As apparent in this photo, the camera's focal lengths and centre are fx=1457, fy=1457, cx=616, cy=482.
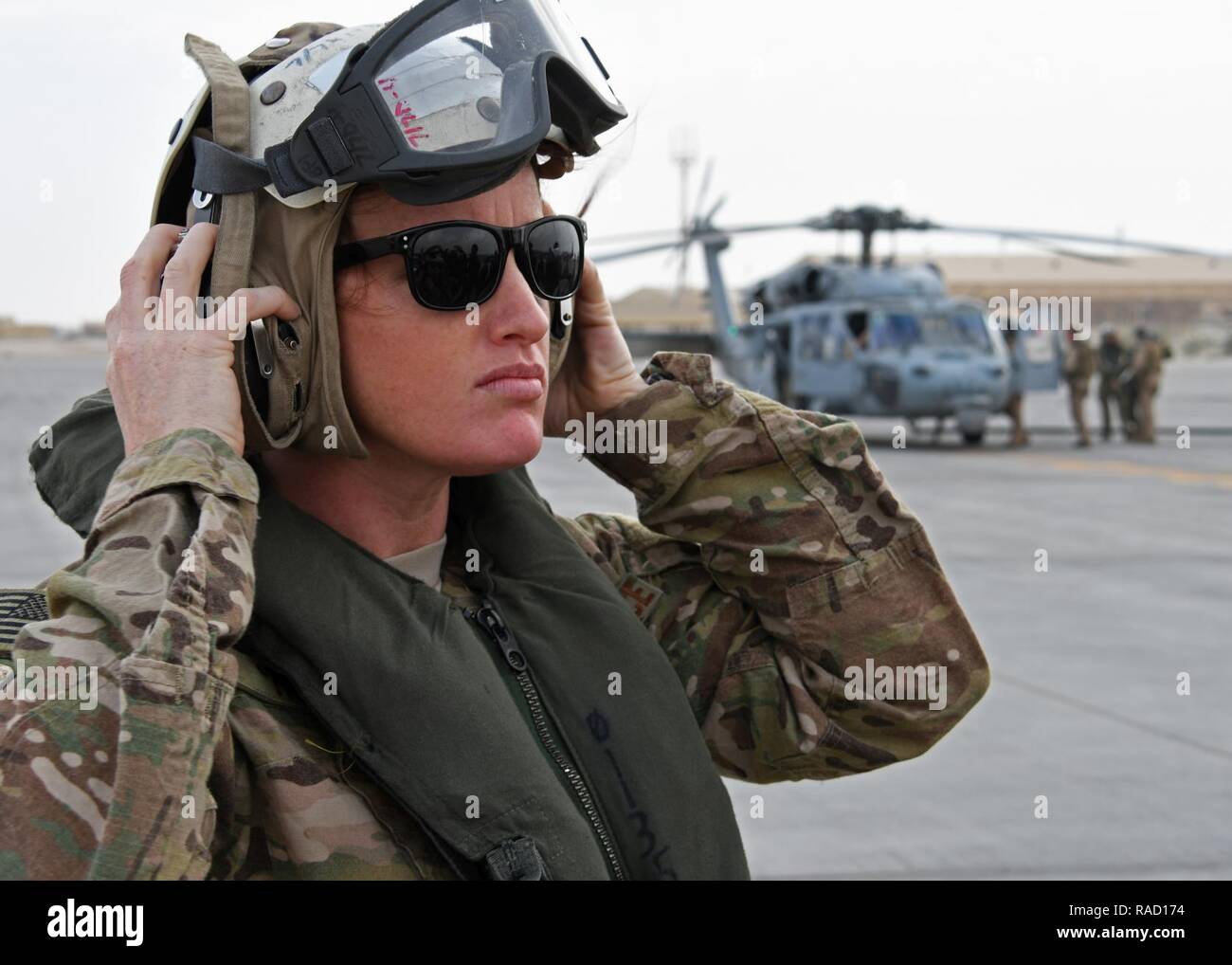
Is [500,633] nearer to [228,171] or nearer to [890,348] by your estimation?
[228,171]

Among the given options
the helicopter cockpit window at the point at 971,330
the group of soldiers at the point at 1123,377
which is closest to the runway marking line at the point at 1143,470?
the helicopter cockpit window at the point at 971,330

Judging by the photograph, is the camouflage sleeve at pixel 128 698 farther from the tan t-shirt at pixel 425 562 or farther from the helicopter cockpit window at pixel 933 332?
the helicopter cockpit window at pixel 933 332

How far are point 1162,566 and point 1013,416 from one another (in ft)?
34.0

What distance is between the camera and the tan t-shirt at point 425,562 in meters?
1.70

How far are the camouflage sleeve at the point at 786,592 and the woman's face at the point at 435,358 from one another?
305 millimetres

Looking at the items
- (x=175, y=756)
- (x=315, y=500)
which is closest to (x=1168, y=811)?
(x=315, y=500)

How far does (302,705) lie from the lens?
1456 millimetres

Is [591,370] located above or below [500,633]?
above

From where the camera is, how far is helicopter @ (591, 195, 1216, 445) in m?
18.1

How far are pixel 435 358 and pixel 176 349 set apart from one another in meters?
0.27

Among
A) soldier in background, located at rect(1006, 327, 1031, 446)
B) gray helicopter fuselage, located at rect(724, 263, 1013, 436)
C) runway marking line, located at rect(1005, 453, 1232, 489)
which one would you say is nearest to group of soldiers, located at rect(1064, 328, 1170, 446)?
soldier in background, located at rect(1006, 327, 1031, 446)

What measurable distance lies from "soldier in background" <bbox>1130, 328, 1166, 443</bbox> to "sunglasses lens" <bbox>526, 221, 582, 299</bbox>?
19.5 m

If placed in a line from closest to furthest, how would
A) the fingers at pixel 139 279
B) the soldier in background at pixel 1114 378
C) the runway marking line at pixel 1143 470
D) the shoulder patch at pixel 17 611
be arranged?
the shoulder patch at pixel 17 611, the fingers at pixel 139 279, the runway marking line at pixel 1143 470, the soldier in background at pixel 1114 378

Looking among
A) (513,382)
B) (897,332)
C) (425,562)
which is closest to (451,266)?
(513,382)
